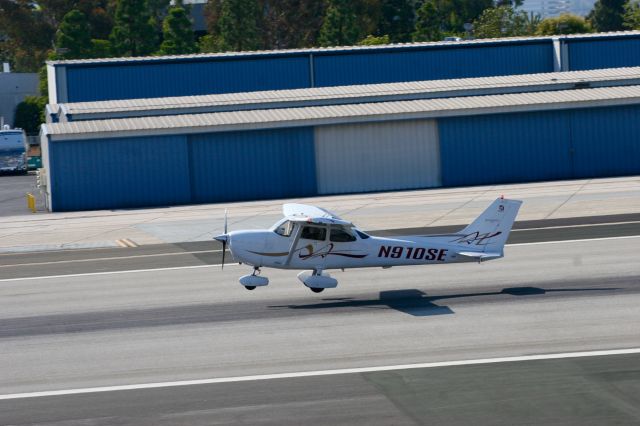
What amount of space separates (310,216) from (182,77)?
36.2 metres

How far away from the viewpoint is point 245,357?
17094 millimetres

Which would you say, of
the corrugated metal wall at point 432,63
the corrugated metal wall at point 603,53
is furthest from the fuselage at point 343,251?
the corrugated metal wall at point 603,53

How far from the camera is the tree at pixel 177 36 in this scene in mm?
90375

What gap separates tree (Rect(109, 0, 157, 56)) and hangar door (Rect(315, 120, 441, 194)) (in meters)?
51.4

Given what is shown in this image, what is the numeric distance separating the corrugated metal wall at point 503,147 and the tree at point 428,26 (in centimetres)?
5297

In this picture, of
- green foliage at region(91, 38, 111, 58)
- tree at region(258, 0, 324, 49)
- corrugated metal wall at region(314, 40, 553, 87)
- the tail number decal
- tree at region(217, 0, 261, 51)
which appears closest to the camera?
the tail number decal

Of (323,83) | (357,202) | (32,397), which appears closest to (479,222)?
(32,397)

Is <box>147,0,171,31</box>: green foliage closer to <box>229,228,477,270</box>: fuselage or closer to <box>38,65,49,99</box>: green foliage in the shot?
<box>38,65,49,99</box>: green foliage

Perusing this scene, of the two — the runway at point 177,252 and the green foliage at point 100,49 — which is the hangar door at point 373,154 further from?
the green foliage at point 100,49

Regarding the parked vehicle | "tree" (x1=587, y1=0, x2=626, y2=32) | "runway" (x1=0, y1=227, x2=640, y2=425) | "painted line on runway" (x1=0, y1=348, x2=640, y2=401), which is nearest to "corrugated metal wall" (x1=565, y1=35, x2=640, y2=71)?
"runway" (x1=0, y1=227, x2=640, y2=425)

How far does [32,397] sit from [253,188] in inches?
1170

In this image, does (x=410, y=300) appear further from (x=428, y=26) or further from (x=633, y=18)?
(x=633, y=18)

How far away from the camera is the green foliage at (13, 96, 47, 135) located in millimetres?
90938

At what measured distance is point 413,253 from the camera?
20.8 metres
